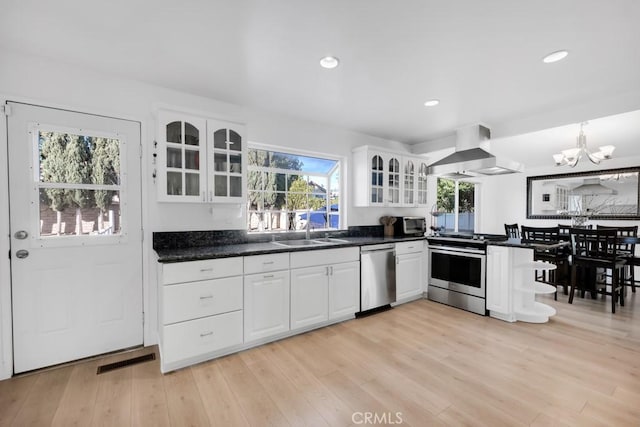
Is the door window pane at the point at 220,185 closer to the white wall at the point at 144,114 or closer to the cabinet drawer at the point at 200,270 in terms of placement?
the white wall at the point at 144,114

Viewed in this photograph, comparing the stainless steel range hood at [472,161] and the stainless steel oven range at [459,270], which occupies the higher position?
the stainless steel range hood at [472,161]

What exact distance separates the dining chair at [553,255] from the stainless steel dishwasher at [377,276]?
2232mm

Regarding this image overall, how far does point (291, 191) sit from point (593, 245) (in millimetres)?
4173

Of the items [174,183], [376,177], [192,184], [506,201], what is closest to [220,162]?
[192,184]

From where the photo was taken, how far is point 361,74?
236 centimetres

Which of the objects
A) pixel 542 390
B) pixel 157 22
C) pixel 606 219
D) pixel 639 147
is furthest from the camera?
pixel 606 219

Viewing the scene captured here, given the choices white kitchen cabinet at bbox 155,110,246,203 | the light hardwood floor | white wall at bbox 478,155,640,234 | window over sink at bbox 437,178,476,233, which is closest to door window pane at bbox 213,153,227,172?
white kitchen cabinet at bbox 155,110,246,203

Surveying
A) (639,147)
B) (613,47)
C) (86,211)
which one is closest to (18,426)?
(86,211)

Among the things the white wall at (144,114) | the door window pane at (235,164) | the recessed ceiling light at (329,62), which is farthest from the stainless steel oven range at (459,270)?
the door window pane at (235,164)

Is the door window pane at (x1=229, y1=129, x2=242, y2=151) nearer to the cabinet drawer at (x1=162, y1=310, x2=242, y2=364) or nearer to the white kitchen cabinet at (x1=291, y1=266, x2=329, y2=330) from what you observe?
the white kitchen cabinet at (x1=291, y1=266, x2=329, y2=330)

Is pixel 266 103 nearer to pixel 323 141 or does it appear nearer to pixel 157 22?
pixel 323 141

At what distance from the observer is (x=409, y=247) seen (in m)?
3.74

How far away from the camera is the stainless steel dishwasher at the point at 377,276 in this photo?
326 cm

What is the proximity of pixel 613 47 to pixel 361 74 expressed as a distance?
1.75 meters
